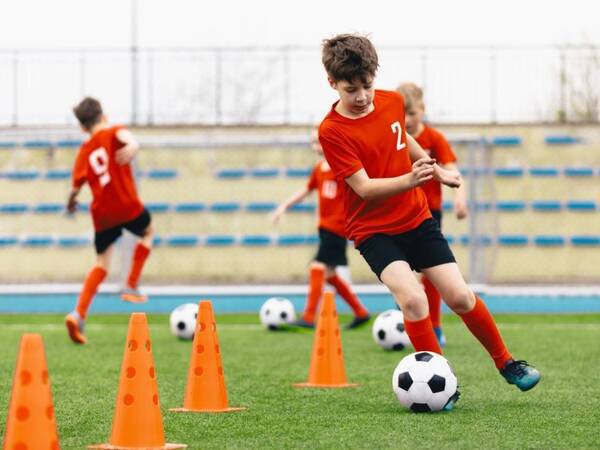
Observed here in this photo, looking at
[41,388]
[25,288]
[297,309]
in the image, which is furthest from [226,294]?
[41,388]

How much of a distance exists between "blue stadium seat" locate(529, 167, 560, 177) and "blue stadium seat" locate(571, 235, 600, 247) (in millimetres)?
1028

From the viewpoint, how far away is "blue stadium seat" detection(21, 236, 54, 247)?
709 inches

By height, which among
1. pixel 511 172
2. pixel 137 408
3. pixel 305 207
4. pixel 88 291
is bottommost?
pixel 305 207

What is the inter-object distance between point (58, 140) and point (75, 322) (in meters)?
9.20

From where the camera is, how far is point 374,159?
5.55 m

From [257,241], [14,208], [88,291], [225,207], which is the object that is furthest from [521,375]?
[14,208]

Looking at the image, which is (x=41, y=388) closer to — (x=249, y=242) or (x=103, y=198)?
(x=103, y=198)

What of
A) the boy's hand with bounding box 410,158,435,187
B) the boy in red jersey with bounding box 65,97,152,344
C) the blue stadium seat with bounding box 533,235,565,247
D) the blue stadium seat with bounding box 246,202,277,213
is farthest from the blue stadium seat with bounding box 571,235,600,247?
the boy's hand with bounding box 410,158,435,187

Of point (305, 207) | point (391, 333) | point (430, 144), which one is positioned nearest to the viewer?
point (430, 144)

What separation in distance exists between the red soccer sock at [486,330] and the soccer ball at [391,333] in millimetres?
2803

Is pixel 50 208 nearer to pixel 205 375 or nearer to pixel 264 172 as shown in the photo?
pixel 264 172

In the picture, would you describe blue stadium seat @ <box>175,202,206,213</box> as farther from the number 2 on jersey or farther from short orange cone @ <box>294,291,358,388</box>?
the number 2 on jersey

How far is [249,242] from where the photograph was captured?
18172 mm

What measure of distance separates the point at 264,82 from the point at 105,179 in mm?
10150
